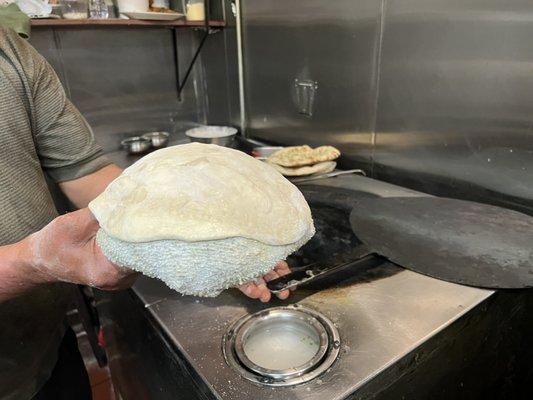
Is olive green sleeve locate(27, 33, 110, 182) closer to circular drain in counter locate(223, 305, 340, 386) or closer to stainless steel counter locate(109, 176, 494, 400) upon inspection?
stainless steel counter locate(109, 176, 494, 400)

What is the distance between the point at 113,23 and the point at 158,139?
0.57 meters

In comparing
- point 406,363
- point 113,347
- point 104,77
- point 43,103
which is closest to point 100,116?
point 104,77

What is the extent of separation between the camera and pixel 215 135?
73.5 inches

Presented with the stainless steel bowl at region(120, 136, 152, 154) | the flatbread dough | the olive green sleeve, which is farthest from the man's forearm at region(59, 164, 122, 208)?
the stainless steel bowl at region(120, 136, 152, 154)

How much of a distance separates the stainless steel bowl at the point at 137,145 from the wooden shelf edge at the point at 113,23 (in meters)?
0.53

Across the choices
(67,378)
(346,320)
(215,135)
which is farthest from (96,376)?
(346,320)

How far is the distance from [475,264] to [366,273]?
0.22 meters

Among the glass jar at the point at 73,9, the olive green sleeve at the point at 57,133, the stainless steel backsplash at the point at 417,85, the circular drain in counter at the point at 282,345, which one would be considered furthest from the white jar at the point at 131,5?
the circular drain in counter at the point at 282,345

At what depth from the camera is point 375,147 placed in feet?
4.67

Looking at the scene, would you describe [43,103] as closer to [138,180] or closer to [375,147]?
[138,180]

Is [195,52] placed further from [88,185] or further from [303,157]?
[88,185]

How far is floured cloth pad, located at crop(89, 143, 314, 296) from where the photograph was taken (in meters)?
0.46

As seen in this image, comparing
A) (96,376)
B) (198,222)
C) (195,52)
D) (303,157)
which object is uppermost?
(195,52)

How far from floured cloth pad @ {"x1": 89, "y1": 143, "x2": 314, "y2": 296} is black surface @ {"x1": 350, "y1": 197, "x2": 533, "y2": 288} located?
14.8 inches
